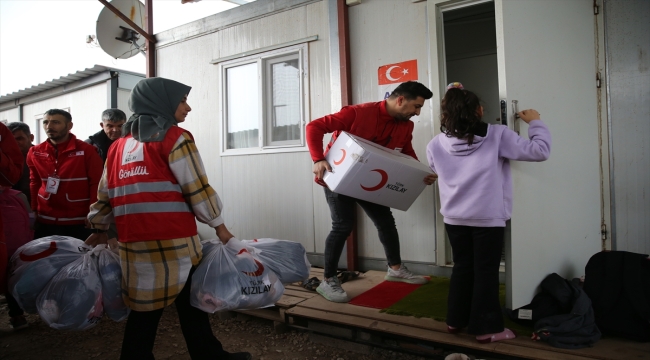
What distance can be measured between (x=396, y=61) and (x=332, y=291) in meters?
2.02

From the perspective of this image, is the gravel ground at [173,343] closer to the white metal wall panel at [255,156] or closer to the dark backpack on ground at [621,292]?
the dark backpack on ground at [621,292]

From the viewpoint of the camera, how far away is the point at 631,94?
3.14 meters

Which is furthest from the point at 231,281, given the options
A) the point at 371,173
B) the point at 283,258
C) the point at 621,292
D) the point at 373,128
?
the point at 621,292

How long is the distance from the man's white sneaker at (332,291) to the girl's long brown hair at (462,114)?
4.73 feet

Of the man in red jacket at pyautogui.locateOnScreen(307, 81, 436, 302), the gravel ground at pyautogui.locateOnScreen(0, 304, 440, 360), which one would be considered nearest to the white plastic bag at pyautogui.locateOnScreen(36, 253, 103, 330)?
the gravel ground at pyautogui.locateOnScreen(0, 304, 440, 360)

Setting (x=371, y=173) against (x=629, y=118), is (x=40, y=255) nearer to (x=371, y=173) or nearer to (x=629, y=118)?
(x=371, y=173)

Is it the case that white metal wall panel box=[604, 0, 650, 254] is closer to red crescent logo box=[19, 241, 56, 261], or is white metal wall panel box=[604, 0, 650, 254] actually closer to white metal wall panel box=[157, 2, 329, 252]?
white metal wall panel box=[157, 2, 329, 252]

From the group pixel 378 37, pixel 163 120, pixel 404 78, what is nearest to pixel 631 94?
pixel 404 78

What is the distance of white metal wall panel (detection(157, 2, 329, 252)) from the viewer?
4156 mm

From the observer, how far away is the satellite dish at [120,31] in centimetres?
537

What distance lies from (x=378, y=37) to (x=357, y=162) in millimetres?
1625

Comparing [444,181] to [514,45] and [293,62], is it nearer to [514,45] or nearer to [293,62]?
[514,45]

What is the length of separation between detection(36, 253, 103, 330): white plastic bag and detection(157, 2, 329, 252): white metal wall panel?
235cm

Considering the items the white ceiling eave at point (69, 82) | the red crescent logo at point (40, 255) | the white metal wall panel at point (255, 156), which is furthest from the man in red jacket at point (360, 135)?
the white ceiling eave at point (69, 82)
